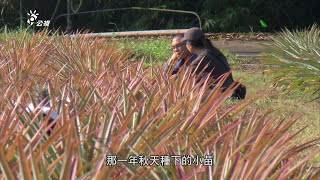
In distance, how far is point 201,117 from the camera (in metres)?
1.92

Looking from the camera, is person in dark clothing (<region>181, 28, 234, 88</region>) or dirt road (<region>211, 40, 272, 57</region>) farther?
dirt road (<region>211, 40, 272, 57</region>)

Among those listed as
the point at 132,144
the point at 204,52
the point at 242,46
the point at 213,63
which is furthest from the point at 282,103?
the point at 242,46

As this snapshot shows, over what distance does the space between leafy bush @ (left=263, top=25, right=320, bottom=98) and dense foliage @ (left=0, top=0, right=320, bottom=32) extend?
25.1ft

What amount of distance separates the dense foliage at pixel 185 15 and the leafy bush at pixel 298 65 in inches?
302

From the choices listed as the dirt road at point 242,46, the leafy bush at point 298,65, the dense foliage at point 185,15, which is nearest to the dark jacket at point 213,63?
the leafy bush at point 298,65

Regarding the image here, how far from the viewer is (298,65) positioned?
5.05m

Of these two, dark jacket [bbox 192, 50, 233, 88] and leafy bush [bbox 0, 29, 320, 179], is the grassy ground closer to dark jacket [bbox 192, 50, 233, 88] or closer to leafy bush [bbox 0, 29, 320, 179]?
dark jacket [bbox 192, 50, 233, 88]

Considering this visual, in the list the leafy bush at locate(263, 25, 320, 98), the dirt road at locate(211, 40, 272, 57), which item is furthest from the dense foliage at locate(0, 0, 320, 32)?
the leafy bush at locate(263, 25, 320, 98)

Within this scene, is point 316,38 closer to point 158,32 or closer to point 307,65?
point 307,65

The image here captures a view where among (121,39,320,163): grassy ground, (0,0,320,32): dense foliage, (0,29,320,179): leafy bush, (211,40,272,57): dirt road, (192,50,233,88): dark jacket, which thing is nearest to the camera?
(0,29,320,179): leafy bush

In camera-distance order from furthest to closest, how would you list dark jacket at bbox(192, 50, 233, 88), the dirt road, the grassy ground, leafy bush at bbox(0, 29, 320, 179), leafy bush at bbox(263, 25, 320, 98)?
the dirt road → leafy bush at bbox(263, 25, 320, 98) → dark jacket at bbox(192, 50, 233, 88) → the grassy ground → leafy bush at bbox(0, 29, 320, 179)

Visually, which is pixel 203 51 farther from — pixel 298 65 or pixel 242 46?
pixel 242 46

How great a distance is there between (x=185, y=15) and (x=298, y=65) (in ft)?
30.7

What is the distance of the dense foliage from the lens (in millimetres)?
13438
